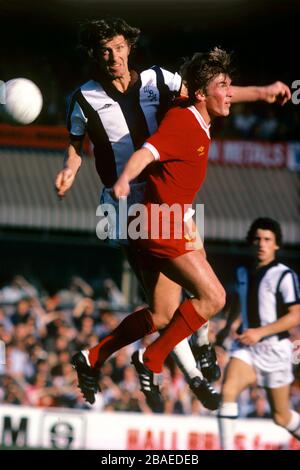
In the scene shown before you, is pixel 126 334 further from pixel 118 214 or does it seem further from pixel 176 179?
pixel 176 179

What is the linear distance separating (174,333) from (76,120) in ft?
5.66

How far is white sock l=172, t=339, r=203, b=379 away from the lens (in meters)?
8.08

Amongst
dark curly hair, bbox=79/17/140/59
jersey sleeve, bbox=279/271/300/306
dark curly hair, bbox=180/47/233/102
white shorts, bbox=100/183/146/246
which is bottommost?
jersey sleeve, bbox=279/271/300/306

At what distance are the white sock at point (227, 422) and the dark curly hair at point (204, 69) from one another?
14.5 feet

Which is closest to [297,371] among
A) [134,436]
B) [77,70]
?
[134,436]

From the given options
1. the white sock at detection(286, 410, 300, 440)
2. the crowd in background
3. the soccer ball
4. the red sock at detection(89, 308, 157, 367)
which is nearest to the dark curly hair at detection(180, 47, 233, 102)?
the soccer ball

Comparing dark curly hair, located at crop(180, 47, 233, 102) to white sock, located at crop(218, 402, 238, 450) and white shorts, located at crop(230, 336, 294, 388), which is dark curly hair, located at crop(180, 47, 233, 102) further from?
white sock, located at crop(218, 402, 238, 450)

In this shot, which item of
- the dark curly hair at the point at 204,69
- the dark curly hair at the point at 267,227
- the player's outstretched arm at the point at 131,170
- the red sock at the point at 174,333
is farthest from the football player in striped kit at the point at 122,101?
the dark curly hair at the point at 267,227

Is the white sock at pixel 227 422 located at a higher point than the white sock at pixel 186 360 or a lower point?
lower

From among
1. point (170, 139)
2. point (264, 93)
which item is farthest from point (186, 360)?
point (264, 93)

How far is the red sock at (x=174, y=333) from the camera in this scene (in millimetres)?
7441

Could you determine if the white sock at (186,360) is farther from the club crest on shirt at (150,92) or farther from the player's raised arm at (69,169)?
the club crest on shirt at (150,92)

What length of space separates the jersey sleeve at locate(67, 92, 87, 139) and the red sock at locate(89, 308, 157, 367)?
1.42 meters
